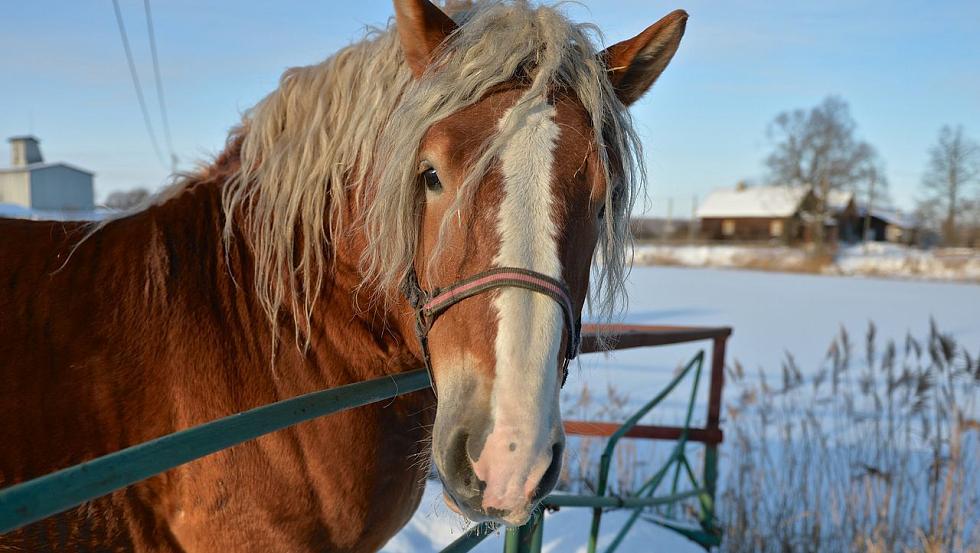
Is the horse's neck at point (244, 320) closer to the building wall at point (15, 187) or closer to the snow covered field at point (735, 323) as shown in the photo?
the snow covered field at point (735, 323)

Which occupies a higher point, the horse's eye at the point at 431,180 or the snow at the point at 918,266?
the horse's eye at the point at 431,180

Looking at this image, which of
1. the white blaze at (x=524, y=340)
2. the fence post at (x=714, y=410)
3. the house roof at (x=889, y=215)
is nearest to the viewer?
the white blaze at (x=524, y=340)

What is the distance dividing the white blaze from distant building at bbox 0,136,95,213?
94.5 ft

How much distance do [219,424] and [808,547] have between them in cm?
404

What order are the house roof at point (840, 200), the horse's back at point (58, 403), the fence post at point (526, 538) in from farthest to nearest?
the house roof at point (840, 200) → the fence post at point (526, 538) → the horse's back at point (58, 403)

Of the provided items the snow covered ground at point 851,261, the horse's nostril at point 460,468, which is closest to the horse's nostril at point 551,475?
the horse's nostril at point 460,468

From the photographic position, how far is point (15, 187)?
1051 inches

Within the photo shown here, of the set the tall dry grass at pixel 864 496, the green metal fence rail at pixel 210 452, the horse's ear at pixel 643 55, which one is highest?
the horse's ear at pixel 643 55

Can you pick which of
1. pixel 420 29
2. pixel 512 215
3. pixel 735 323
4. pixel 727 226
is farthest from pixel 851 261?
pixel 512 215

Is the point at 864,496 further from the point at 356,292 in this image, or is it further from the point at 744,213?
the point at 744,213

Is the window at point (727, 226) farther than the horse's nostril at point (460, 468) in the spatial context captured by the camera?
Yes

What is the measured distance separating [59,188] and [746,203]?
50.5 metres

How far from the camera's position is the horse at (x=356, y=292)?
3.99 ft

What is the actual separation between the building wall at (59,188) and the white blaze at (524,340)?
29945 mm
